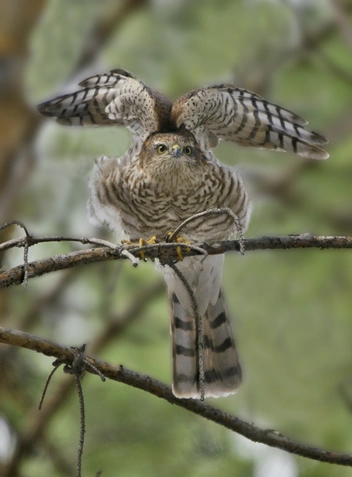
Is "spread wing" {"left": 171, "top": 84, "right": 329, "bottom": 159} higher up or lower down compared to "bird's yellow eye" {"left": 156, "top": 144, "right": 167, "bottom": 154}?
higher up

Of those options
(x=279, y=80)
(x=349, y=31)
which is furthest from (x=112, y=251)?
A: (x=279, y=80)

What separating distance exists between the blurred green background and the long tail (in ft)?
2.38

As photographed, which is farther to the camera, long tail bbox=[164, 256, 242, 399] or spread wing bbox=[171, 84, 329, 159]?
long tail bbox=[164, 256, 242, 399]

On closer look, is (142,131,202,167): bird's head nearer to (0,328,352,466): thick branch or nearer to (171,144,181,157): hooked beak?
(171,144,181,157): hooked beak

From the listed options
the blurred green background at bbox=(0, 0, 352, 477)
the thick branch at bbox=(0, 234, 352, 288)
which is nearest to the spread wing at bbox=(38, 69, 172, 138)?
the blurred green background at bbox=(0, 0, 352, 477)

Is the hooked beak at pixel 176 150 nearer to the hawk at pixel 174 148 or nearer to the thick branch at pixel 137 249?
the hawk at pixel 174 148

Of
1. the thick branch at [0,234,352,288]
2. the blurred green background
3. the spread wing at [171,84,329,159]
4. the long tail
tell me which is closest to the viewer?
the thick branch at [0,234,352,288]

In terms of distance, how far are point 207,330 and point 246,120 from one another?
4.41ft

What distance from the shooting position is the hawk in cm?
405

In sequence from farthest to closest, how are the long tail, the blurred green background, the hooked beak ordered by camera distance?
the blurred green background < the long tail < the hooked beak

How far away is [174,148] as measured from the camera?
4059 millimetres

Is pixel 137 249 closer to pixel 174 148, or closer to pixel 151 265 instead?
pixel 174 148

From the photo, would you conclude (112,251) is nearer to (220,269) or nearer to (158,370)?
(220,269)

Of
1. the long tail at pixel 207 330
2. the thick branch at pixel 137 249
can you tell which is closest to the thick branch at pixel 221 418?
the thick branch at pixel 137 249
